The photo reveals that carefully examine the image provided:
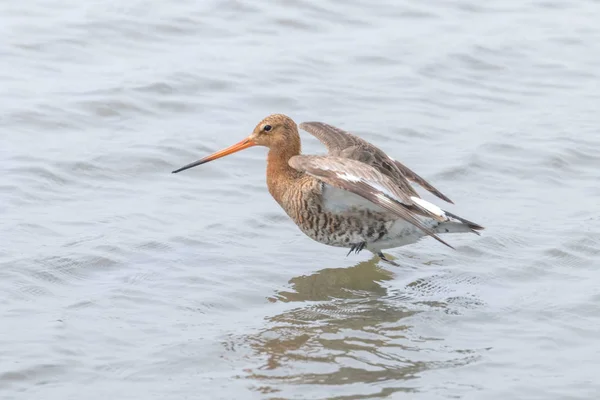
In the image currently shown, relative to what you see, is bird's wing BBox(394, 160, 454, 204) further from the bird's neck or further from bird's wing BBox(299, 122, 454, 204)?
the bird's neck

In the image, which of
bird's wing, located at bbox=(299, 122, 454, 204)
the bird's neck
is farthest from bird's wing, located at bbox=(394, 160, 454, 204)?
the bird's neck

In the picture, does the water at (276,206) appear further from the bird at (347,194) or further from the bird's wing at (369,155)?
the bird's wing at (369,155)

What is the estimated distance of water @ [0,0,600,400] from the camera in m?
6.46

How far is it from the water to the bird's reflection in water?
0.02m

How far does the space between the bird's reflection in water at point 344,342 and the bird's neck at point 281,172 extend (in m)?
Result: 0.81

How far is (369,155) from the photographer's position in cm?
865

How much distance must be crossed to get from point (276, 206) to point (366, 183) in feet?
5.78

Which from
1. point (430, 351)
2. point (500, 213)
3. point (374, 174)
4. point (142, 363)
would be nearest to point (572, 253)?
point (500, 213)

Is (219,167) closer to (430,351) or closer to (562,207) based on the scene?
(562,207)

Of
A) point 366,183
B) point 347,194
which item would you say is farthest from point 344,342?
point 347,194

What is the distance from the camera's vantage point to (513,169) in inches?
408

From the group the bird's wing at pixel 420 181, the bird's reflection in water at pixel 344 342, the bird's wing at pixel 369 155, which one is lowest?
the bird's reflection in water at pixel 344 342

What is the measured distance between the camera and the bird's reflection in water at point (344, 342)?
247 inches

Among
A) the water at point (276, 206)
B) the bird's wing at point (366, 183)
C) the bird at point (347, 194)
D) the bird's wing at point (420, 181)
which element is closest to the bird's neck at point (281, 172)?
the bird at point (347, 194)
